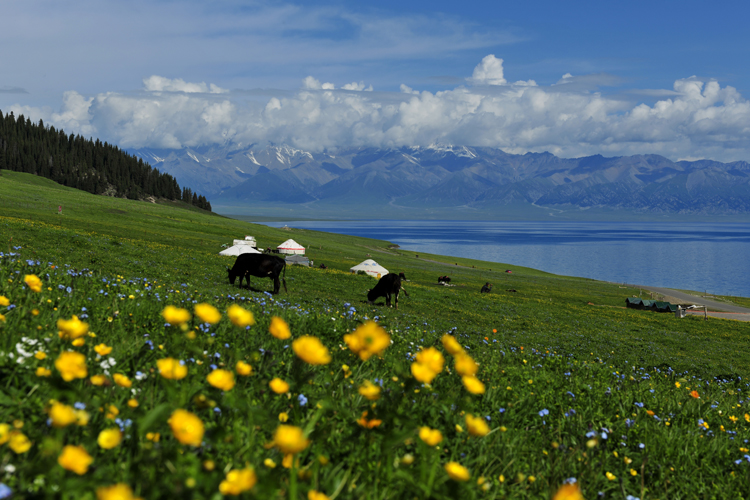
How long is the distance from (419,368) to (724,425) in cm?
718

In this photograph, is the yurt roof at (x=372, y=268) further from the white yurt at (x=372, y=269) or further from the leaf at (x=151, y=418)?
the leaf at (x=151, y=418)

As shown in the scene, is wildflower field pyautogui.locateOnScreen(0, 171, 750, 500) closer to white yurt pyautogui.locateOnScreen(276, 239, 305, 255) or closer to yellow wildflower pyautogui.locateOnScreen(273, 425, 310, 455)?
yellow wildflower pyautogui.locateOnScreen(273, 425, 310, 455)

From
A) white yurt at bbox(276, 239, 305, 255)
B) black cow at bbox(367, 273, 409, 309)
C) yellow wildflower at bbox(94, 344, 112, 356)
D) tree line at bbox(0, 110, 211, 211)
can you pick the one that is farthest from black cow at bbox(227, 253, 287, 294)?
tree line at bbox(0, 110, 211, 211)

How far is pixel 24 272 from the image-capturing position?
8203mm

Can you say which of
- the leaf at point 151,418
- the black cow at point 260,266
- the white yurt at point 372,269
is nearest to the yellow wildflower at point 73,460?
the leaf at point 151,418

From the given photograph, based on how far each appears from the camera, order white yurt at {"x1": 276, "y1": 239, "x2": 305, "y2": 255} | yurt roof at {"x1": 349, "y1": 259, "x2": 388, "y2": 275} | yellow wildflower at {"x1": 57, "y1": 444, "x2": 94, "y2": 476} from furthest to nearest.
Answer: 1. white yurt at {"x1": 276, "y1": 239, "x2": 305, "y2": 255}
2. yurt roof at {"x1": 349, "y1": 259, "x2": 388, "y2": 275}
3. yellow wildflower at {"x1": 57, "y1": 444, "x2": 94, "y2": 476}

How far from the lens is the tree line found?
172 m

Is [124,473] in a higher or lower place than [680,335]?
higher

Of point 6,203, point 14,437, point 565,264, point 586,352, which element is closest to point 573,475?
point 14,437

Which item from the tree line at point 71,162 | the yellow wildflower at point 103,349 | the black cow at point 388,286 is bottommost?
the black cow at point 388,286

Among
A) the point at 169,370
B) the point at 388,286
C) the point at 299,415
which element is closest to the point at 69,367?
the point at 169,370

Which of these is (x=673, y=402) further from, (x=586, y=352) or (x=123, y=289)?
(x=586, y=352)

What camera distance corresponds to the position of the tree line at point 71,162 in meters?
172

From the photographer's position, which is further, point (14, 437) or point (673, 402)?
point (673, 402)
